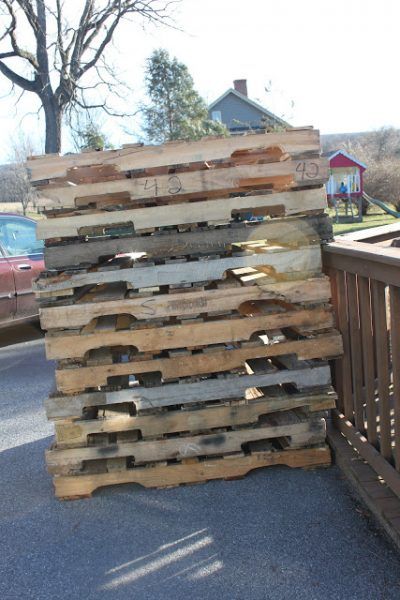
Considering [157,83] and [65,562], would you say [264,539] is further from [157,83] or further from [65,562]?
[157,83]

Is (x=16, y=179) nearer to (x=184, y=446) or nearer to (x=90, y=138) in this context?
(x=90, y=138)

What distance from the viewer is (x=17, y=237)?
25.9 feet

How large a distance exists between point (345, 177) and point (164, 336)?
2898cm

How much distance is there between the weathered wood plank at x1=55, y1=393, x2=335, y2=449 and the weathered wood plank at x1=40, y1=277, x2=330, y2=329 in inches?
23.3

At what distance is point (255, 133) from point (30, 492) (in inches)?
103

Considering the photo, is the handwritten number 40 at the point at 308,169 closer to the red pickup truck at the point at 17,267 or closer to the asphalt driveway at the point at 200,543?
the asphalt driveway at the point at 200,543

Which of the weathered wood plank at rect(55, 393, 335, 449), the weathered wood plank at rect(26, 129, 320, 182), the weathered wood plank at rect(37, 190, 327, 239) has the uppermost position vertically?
the weathered wood plank at rect(26, 129, 320, 182)

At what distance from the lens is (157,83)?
108ft

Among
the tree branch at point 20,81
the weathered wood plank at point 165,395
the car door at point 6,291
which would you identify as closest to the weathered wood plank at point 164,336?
the weathered wood plank at point 165,395

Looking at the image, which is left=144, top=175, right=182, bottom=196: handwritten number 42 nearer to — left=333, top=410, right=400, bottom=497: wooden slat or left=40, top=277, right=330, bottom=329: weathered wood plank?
left=40, top=277, right=330, bottom=329: weathered wood plank

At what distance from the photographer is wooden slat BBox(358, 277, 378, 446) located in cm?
325

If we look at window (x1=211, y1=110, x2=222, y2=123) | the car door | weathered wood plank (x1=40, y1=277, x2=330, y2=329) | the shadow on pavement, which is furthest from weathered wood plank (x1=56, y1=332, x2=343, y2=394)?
window (x1=211, y1=110, x2=222, y2=123)

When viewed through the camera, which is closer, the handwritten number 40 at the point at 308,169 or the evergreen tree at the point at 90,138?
the handwritten number 40 at the point at 308,169

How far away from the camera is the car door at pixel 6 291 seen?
298 inches
